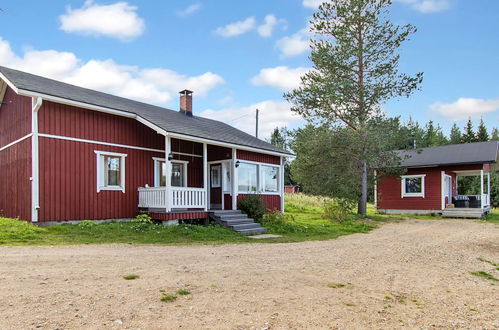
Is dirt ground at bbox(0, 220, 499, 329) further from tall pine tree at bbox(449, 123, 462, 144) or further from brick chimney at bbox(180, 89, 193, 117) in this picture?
tall pine tree at bbox(449, 123, 462, 144)

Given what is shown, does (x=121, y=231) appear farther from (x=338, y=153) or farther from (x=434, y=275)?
(x=338, y=153)

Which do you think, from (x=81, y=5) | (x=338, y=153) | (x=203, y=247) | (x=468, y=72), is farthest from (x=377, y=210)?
(x=81, y=5)

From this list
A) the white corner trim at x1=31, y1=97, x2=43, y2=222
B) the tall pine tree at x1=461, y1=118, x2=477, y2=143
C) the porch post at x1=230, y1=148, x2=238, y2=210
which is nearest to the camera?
the white corner trim at x1=31, y1=97, x2=43, y2=222

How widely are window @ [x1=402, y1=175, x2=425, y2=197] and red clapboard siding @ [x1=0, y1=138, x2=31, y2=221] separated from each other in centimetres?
2113

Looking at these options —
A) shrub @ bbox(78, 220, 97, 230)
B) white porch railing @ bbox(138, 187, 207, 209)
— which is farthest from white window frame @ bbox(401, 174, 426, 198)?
shrub @ bbox(78, 220, 97, 230)

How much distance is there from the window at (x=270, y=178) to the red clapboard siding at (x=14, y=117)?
918 centimetres

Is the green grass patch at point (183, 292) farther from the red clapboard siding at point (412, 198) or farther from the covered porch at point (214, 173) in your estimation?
the red clapboard siding at point (412, 198)

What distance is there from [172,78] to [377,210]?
16.3 meters

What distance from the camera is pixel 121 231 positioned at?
1109 cm

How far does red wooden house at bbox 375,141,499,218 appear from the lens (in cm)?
2203

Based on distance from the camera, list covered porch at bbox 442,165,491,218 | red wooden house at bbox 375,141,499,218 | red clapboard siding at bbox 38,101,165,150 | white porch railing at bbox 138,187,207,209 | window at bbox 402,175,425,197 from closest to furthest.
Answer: red clapboard siding at bbox 38,101,165,150
white porch railing at bbox 138,187,207,209
covered porch at bbox 442,165,491,218
red wooden house at bbox 375,141,499,218
window at bbox 402,175,425,197

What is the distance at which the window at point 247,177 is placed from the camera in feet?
51.2

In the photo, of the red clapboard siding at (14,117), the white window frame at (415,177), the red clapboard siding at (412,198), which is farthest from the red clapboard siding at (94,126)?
the white window frame at (415,177)

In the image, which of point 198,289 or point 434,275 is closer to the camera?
point 198,289
